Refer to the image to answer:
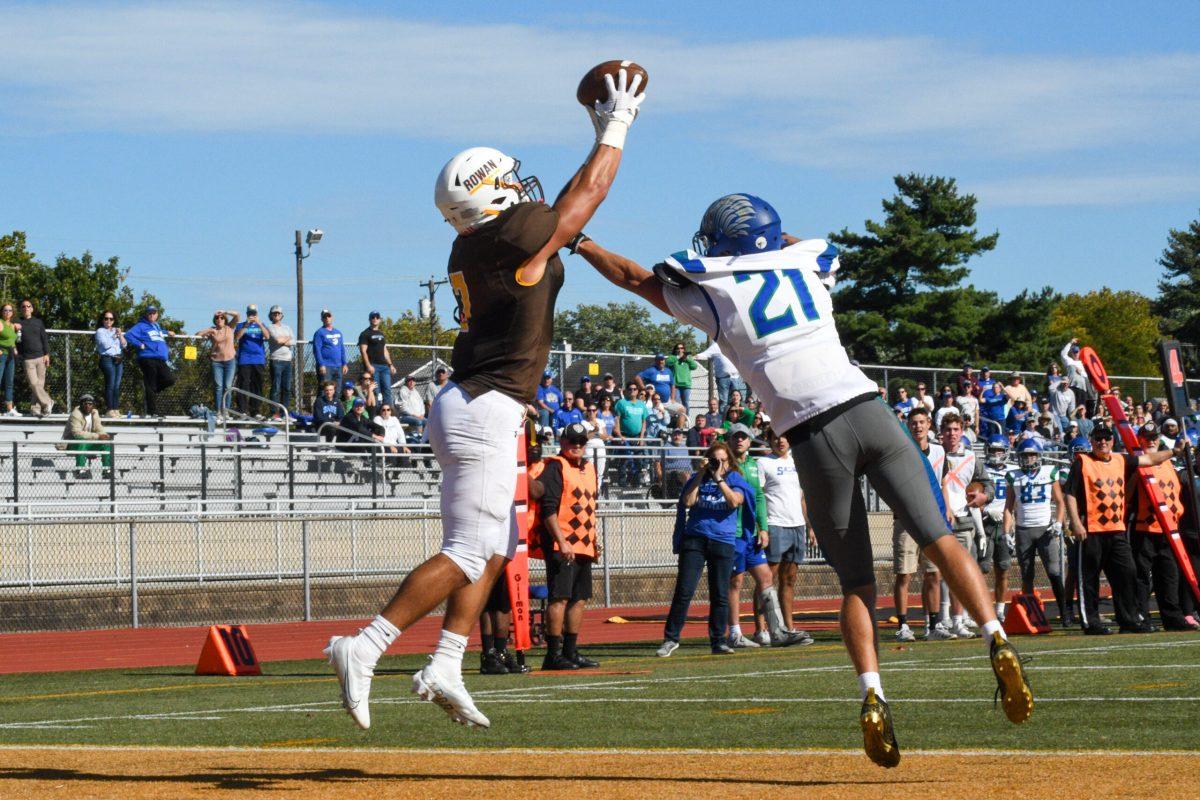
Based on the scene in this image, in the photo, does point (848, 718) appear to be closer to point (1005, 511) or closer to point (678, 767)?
point (678, 767)

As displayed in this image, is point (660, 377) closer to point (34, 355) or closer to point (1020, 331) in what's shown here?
point (34, 355)

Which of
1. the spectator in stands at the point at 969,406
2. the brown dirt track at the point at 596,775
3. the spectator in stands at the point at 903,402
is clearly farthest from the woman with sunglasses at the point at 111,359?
the brown dirt track at the point at 596,775

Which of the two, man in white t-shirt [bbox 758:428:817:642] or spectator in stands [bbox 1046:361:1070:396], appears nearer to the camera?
man in white t-shirt [bbox 758:428:817:642]

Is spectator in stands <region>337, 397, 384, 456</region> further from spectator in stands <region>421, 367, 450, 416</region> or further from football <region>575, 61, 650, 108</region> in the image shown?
football <region>575, 61, 650, 108</region>

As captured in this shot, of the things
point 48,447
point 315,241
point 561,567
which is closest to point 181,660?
point 561,567

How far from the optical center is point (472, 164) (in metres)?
6.48

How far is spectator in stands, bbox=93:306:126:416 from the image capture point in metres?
26.0

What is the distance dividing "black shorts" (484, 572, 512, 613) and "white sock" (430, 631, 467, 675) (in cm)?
629

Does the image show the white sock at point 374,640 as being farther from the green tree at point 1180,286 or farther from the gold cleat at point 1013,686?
the green tree at point 1180,286

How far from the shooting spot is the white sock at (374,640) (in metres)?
6.14

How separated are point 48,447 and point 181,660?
24.1ft

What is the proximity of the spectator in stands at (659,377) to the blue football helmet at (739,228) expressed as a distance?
2343cm

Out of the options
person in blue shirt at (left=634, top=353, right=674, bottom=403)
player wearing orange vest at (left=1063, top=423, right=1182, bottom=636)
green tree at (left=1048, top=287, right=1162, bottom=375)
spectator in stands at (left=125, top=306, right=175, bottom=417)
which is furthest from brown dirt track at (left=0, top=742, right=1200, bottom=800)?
green tree at (left=1048, top=287, right=1162, bottom=375)

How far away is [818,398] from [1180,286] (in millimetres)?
107379
